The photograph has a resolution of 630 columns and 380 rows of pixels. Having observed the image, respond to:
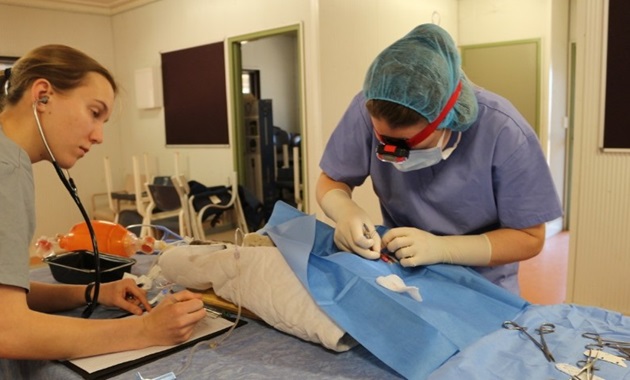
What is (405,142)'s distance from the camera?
3.67ft

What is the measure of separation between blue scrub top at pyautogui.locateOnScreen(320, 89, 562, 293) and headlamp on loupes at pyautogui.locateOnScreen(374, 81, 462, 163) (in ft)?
0.43

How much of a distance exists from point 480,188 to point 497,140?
0.39 ft

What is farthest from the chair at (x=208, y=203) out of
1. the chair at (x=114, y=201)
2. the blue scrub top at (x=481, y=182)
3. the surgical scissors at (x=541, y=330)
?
the surgical scissors at (x=541, y=330)

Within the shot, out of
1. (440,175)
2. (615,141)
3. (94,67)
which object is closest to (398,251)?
(440,175)

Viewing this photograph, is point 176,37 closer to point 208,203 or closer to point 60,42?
point 60,42

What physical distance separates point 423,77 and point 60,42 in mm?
4557

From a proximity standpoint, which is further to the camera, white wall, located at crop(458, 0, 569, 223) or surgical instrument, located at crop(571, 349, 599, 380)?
white wall, located at crop(458, 0, 569, 223)

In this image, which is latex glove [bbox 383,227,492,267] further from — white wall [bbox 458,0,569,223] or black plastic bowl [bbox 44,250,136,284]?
white wall [bbox 458,0,569,223]

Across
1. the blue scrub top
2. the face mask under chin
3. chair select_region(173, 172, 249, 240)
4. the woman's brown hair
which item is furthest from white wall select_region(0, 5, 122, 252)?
the face mask under chin

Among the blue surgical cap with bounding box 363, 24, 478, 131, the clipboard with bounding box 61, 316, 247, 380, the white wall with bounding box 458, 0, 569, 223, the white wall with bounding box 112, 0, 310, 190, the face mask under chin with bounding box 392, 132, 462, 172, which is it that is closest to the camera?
the clipboard with bounding box 61, 316, 247, 380

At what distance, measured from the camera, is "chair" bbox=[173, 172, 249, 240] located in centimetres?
366

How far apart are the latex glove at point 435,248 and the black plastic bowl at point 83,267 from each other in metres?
0.73

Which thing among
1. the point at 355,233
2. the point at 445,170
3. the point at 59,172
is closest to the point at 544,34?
the point at 445,170

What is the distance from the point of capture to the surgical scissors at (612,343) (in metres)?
0.84
